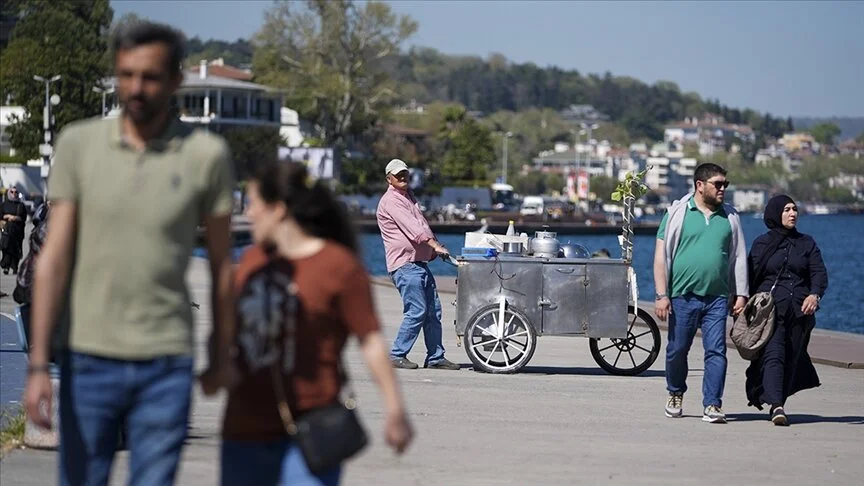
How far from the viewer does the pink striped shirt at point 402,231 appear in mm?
14711

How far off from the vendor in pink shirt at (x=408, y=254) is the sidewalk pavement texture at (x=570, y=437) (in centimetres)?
45

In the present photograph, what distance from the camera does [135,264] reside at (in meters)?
5.23

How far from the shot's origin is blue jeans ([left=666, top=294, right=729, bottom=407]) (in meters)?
11.7

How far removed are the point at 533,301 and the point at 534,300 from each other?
2 centimetres

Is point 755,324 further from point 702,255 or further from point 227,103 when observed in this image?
point 227,103

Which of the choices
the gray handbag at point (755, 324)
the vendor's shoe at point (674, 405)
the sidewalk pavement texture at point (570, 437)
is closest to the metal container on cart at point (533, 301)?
the sidewalk pavement texture at point (570, 437)

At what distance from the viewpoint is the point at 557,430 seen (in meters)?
11.2

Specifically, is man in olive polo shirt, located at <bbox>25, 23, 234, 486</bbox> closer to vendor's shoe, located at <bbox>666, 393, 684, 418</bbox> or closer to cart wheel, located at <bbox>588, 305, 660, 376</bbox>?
vendor's shoe, located at <bbox>666, 393, 684, 418</bbox>

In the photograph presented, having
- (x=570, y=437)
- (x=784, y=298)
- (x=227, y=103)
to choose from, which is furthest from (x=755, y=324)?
(x=227, y=103)

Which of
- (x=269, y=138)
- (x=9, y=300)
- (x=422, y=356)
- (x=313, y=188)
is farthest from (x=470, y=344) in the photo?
(x=269, y=138)

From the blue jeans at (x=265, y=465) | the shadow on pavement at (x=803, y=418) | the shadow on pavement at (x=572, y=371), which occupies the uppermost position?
the blue jeans at (x=265, y=465)

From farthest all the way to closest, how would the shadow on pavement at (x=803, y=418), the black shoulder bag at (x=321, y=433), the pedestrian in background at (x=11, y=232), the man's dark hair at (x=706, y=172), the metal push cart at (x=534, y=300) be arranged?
the pedestrian in background at (x=11, y=232) < the metal push cart at (x=534, y=300) < the shadow on pavement at (x=803, y=418) < the man's dark hair at (x=706, y=172) < the black shoulder bag at (x=321, y=433)

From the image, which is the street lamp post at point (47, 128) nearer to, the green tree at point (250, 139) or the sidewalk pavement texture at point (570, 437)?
the green tree at point (250, 139)

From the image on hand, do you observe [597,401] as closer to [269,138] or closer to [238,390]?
[238,390]
